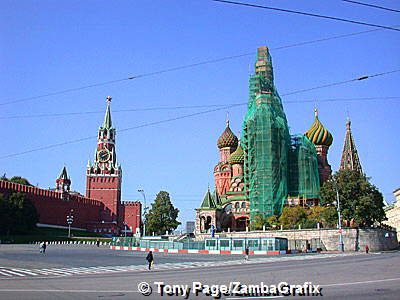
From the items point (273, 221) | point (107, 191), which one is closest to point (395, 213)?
point (273, 221)

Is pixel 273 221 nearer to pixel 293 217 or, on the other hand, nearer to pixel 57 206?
pixel 293 217

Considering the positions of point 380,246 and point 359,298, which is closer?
point 359,298

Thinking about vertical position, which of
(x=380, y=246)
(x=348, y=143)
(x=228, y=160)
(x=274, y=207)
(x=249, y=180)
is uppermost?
(x=348, y=143)

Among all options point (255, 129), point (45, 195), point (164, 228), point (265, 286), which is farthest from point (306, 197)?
point (265, 286)

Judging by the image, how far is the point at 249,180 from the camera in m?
72.2

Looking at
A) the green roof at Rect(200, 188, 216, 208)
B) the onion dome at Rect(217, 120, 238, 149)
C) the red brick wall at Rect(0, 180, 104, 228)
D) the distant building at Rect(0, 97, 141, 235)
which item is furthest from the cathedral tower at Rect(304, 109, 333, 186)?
the red brick wall at Rect(0, 180, 104, 228)

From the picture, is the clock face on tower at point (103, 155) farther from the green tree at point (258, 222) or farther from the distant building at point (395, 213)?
the distant building at point (395, 213)

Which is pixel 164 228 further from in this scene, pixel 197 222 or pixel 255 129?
pixel 255 129

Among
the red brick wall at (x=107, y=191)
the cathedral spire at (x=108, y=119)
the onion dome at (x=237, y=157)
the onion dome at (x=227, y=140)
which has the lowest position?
the red brick wall at (x=107, y=191)

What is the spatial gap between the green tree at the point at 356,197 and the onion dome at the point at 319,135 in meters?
38.7

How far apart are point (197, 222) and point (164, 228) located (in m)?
7.49

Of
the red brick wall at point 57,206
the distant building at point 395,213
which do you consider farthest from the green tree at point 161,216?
the distant building at point 395,213

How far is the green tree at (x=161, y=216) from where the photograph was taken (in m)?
79.0

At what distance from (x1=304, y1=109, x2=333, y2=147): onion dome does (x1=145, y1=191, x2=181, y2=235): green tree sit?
3156cm
